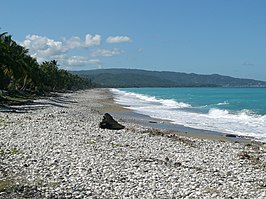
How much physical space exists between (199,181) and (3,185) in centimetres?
652

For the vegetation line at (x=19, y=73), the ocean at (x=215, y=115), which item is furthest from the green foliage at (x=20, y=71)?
the ocean at (x=215, y=115)

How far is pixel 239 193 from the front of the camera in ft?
38.7

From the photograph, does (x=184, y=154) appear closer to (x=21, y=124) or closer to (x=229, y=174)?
(x=229, y=174)

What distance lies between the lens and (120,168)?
571 inches

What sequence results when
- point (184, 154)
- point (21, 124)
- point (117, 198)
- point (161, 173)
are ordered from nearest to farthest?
point (117, 198)
point (161, 173)
point (184, 154)
point (21, 124)

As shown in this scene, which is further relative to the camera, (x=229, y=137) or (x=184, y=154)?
(x=229, y=137)

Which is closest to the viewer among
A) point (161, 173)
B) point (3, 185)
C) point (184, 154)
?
point (3, 185)

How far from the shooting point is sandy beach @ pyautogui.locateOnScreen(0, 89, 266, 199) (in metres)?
11.8

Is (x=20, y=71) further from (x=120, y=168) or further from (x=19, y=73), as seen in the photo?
(x=120, y=168)

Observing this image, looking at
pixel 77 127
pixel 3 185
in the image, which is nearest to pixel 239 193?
pixel 3 185

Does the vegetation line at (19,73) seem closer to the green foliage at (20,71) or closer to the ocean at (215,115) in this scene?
the green foliage at (20,71)

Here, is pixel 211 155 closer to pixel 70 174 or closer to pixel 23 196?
pixel 70 174

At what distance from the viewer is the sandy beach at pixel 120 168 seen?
11789 mm

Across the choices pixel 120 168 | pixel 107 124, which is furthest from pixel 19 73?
pixel 120 168
